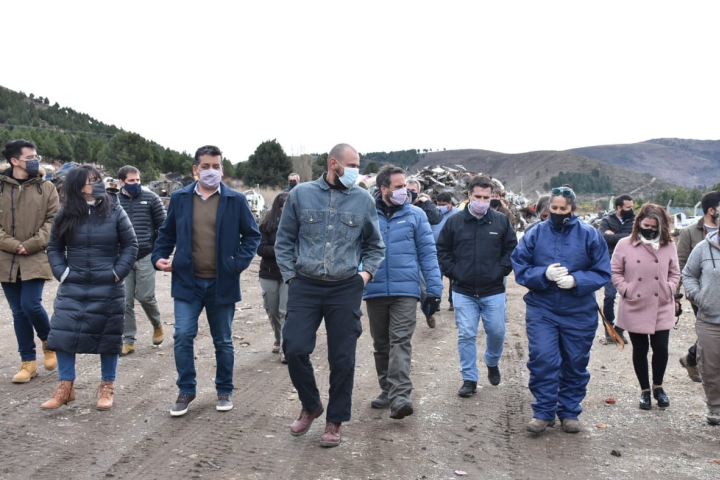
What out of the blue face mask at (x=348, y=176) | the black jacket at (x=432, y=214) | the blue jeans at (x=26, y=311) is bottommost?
the blue jeans at (x=26, y=311)

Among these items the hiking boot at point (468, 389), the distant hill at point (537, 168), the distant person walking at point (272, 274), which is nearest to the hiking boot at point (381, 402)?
the hiking boot at point (468, 389)

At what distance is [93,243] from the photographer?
5957 millimetres

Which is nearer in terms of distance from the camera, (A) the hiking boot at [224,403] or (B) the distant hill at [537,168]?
(A) the hiking boot at [224,403]

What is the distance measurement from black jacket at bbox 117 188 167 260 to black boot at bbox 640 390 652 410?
5.52 metres

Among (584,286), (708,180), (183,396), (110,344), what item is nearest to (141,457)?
(183,396)

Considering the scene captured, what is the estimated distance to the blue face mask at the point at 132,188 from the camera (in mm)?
7996

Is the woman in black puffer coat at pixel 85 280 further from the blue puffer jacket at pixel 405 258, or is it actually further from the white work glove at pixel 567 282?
the white work glove at pixel 567 282

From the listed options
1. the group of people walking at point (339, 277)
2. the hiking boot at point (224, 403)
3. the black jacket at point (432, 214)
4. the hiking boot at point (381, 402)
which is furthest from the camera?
the black jacket at point (432, 214)

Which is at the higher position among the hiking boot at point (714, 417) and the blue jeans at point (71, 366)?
the blue jeans at point (71, 366)

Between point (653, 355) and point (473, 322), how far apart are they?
67.7 inches

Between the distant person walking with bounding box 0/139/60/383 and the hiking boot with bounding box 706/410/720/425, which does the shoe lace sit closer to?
the distant person walking with bounding box 0/139/60/383

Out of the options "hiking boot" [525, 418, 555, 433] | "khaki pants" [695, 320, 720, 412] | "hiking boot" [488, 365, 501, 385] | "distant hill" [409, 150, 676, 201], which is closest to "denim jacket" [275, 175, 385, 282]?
"hiking boot" [525, 418, 555, 433]

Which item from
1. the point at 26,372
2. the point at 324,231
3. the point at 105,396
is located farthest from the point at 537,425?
the point at 26,372

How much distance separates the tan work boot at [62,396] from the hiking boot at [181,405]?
94cm
